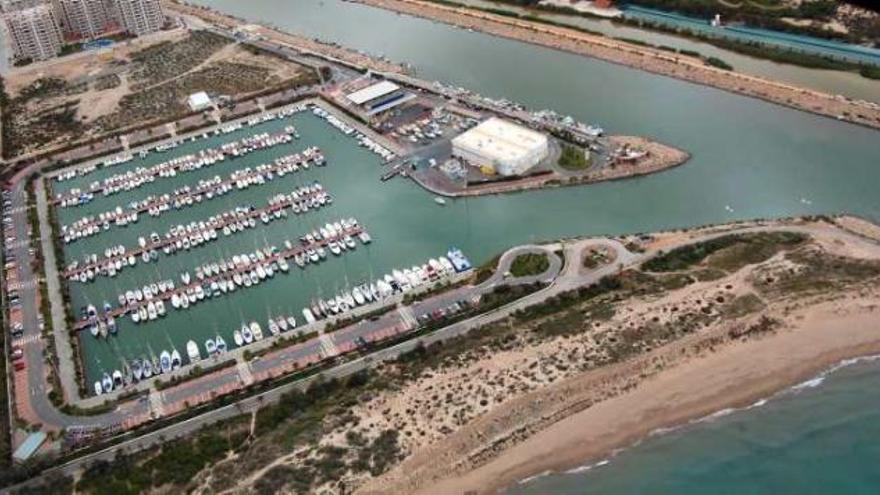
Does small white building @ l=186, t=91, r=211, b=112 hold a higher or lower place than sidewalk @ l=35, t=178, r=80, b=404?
higher

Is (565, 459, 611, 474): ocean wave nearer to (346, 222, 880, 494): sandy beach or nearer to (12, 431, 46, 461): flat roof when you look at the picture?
(346, 222, 880, 494): sandy beach

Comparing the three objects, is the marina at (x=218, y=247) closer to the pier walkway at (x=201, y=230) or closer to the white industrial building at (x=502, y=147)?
the pier walkway at (x=201, y=230)

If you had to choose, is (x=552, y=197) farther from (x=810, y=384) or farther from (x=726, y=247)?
(x=810, y=384)

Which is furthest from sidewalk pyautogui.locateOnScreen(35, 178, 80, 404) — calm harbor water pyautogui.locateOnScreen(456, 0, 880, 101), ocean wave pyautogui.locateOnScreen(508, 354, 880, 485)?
calm harbor water pyautogui.locateOnScreen(456, 0, 880, 101)

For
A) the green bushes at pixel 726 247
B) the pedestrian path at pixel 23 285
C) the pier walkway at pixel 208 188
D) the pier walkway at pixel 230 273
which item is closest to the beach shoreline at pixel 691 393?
the green bushes at pixel 726 247

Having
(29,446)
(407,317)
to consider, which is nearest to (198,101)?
(407,317)

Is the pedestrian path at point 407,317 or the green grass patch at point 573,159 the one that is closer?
the pedestrian path at point 407,317
